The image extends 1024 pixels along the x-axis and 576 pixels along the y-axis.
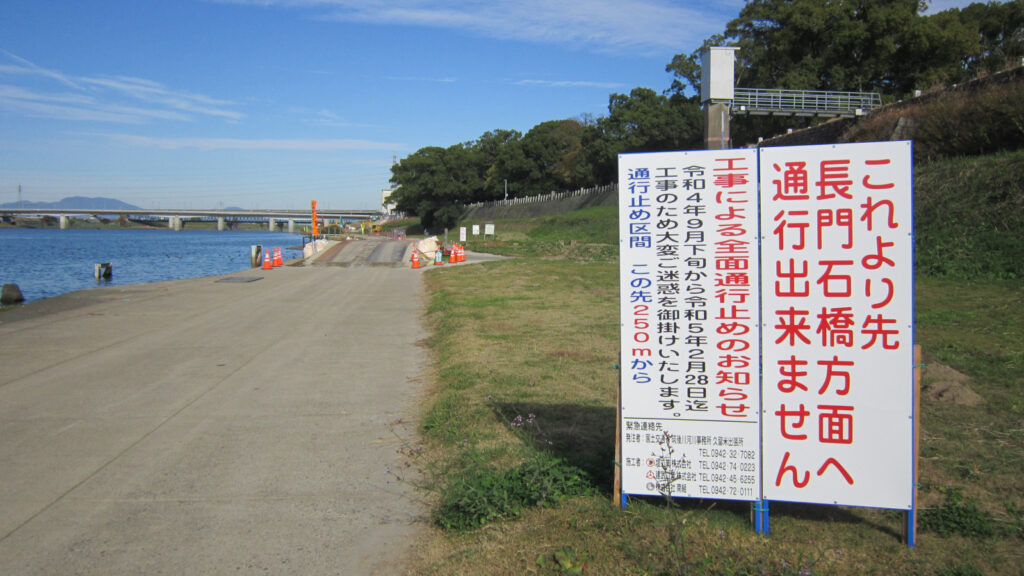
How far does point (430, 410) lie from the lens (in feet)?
22.4

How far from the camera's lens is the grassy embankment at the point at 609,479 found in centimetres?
369

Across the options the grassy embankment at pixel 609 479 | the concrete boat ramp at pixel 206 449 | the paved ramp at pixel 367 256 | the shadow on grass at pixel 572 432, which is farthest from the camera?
the paved ramp at pixel 367 256

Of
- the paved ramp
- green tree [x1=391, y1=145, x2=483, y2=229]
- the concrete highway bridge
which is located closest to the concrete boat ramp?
the paved ramp

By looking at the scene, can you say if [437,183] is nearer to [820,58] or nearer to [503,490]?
[820,58]

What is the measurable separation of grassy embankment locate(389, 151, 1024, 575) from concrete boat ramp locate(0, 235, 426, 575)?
47 cm

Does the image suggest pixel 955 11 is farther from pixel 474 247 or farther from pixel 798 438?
pixel 798 438

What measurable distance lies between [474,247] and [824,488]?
38312 millimetres

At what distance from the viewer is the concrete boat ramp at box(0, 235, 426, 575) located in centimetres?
404

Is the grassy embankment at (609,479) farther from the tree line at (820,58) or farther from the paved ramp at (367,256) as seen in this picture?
the tree line at (820,58)

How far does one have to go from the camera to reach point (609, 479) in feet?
15.5

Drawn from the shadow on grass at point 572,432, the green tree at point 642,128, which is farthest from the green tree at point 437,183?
the shadow on grass at point 572,432

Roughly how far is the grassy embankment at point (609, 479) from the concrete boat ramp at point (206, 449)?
47 centimetres

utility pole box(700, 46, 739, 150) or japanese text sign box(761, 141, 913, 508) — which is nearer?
japanese text sign box(761, 141, 913, 508)

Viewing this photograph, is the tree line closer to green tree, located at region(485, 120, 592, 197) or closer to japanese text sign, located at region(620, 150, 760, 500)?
green tree, located at region(485, 120, 592, 197)
